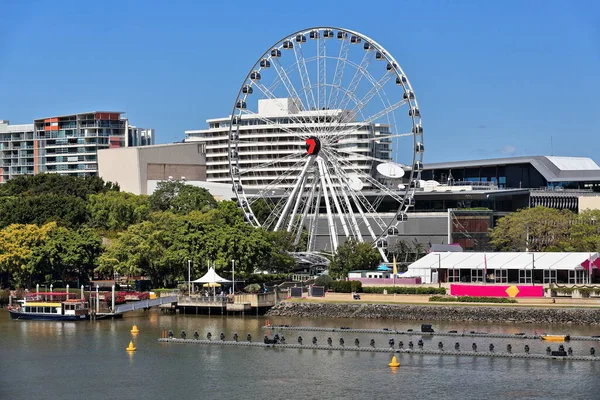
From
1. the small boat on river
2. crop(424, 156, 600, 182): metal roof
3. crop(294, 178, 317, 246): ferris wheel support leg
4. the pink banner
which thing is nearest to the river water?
the pink banner

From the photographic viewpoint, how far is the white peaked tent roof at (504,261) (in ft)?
364

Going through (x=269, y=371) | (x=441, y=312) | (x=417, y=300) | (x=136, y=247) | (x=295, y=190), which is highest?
(x=295, y=190)

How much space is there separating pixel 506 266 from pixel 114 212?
191ft

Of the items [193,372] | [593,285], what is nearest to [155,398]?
[193,372]

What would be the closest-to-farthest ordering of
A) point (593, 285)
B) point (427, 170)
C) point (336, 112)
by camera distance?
1. point (593, 285)
2. point (336, 112)
3. point (427, 170)

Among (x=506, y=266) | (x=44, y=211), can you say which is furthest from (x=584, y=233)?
(x=44, y=211)

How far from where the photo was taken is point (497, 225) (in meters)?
145

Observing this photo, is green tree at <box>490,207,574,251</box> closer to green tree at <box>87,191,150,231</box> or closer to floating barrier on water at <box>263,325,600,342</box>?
green tree at <box>87,191,150,231</box>

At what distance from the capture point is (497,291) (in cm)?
10669

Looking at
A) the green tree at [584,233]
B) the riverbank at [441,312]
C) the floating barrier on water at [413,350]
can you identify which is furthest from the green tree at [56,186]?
the floating barrier on water at [413,350]

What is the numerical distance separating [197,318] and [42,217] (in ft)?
148

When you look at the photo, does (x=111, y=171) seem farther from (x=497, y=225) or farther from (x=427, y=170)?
(x=497, y=225)

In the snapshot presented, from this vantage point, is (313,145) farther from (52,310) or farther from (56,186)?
(56,186)

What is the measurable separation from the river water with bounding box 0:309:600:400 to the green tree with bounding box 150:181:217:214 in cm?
5842
